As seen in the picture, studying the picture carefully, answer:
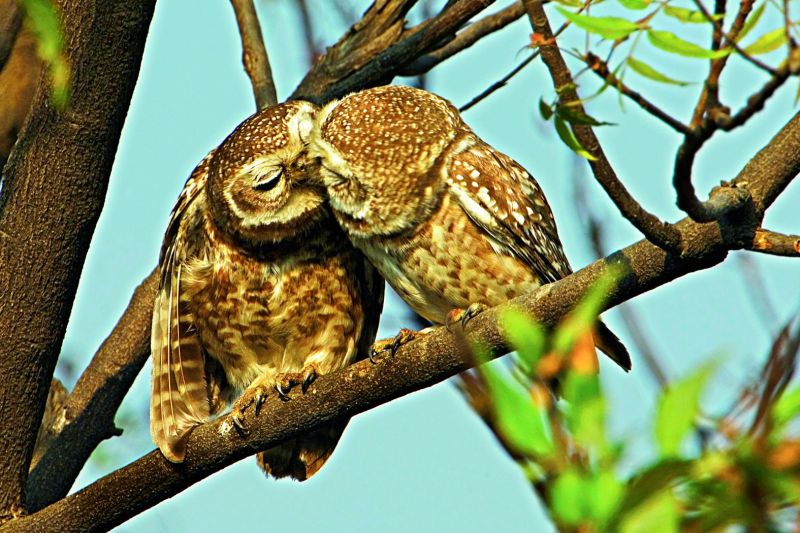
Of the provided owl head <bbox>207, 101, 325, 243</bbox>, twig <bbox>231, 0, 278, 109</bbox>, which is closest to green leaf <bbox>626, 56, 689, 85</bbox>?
owl head <bbox>207, 101, 325, 243</bbox>

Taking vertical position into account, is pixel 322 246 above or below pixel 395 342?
above

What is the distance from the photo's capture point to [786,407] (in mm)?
1436

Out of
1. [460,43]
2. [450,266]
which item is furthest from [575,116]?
[460,43]

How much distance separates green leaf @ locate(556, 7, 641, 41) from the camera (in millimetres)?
1902

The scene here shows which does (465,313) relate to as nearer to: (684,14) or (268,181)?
(268,181)

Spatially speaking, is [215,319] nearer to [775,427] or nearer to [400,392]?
[400,392]

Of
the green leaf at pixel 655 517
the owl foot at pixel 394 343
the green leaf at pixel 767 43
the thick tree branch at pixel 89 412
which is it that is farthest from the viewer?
the thick tree branch at pixel 89 412

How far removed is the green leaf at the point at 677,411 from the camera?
55.9 inches

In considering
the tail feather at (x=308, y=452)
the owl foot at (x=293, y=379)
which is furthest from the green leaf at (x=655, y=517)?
the tail feather at (x=308, y=452)

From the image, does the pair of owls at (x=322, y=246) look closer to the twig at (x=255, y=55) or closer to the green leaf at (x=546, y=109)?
the twig at (x=255, y=55)

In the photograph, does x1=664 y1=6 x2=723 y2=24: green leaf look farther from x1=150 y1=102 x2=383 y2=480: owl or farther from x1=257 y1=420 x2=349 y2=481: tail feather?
x1=257 y1=420 x2=349 y2=481: tail feather

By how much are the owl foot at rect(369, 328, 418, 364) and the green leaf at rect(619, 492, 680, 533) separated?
1992mm

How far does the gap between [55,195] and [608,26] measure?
2.29 m

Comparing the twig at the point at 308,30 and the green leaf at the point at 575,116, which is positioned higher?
the twig at the point at 308,30
